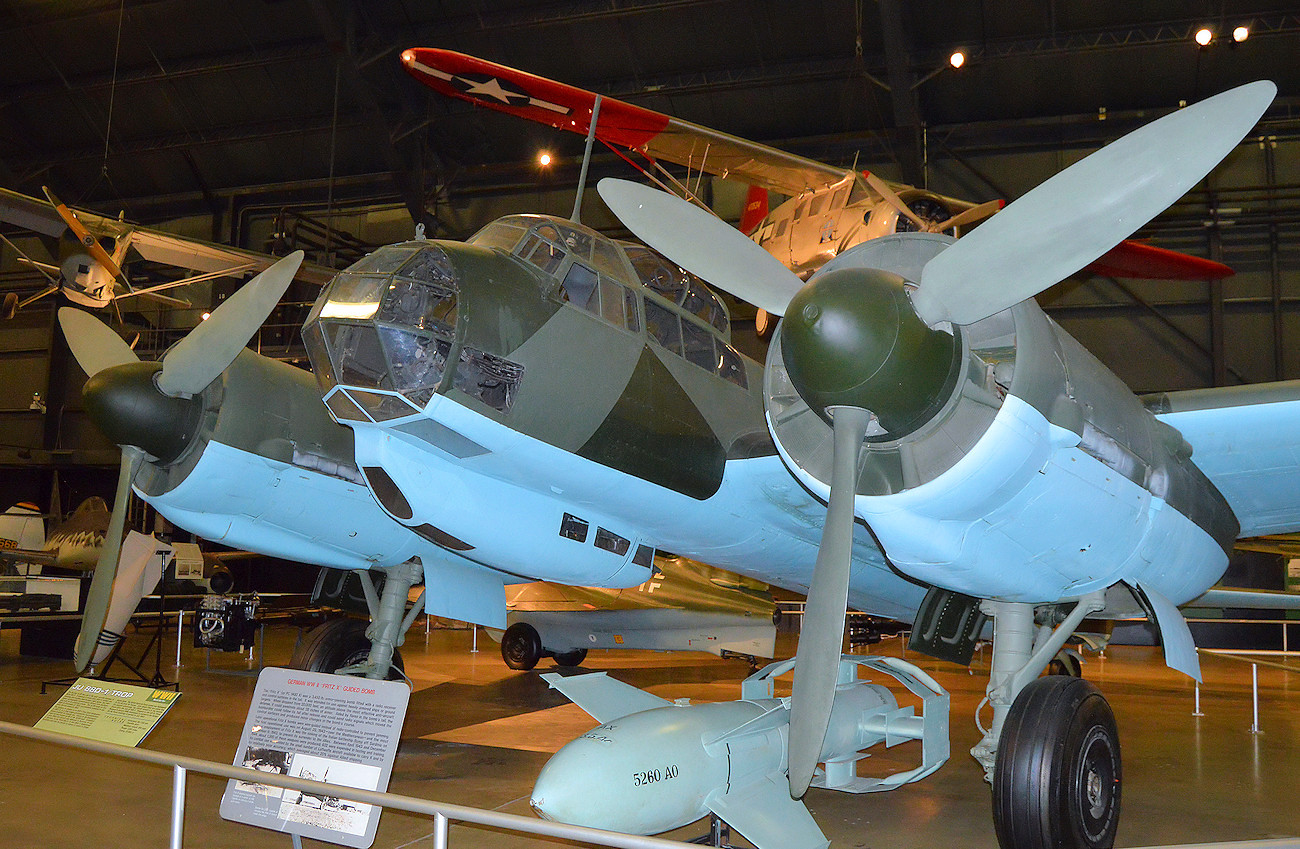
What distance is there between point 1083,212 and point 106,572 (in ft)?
22.9

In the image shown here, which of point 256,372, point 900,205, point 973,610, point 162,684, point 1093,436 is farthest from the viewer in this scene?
point 900,205

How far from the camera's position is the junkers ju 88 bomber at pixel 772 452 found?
13.3 feet

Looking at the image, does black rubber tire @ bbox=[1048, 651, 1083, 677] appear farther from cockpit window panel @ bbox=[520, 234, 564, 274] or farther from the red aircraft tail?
the red aircraft tail

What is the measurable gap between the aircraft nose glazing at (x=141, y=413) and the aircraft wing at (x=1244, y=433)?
6.45 metres

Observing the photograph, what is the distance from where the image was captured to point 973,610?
19.4 feet

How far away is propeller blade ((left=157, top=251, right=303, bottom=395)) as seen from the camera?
670 cm

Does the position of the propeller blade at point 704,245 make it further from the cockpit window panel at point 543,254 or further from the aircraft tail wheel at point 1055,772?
the aircraft tail wheel at point 1055,772

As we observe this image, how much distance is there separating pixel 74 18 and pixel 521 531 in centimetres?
2241

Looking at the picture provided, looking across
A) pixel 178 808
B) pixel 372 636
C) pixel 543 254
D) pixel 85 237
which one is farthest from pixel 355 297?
pixel 85 237

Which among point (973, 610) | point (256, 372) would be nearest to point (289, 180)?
point (256, 372)

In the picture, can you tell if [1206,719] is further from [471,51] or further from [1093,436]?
[471,51]

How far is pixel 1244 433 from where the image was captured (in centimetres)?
534

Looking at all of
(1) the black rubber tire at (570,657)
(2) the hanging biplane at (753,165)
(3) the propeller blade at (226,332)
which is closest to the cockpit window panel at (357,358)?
(3) the propeller blade at (226,332)

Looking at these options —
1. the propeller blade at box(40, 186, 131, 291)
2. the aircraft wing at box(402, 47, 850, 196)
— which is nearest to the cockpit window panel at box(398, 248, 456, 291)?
the aircraft wing at box(402, 47, 850, 196)
